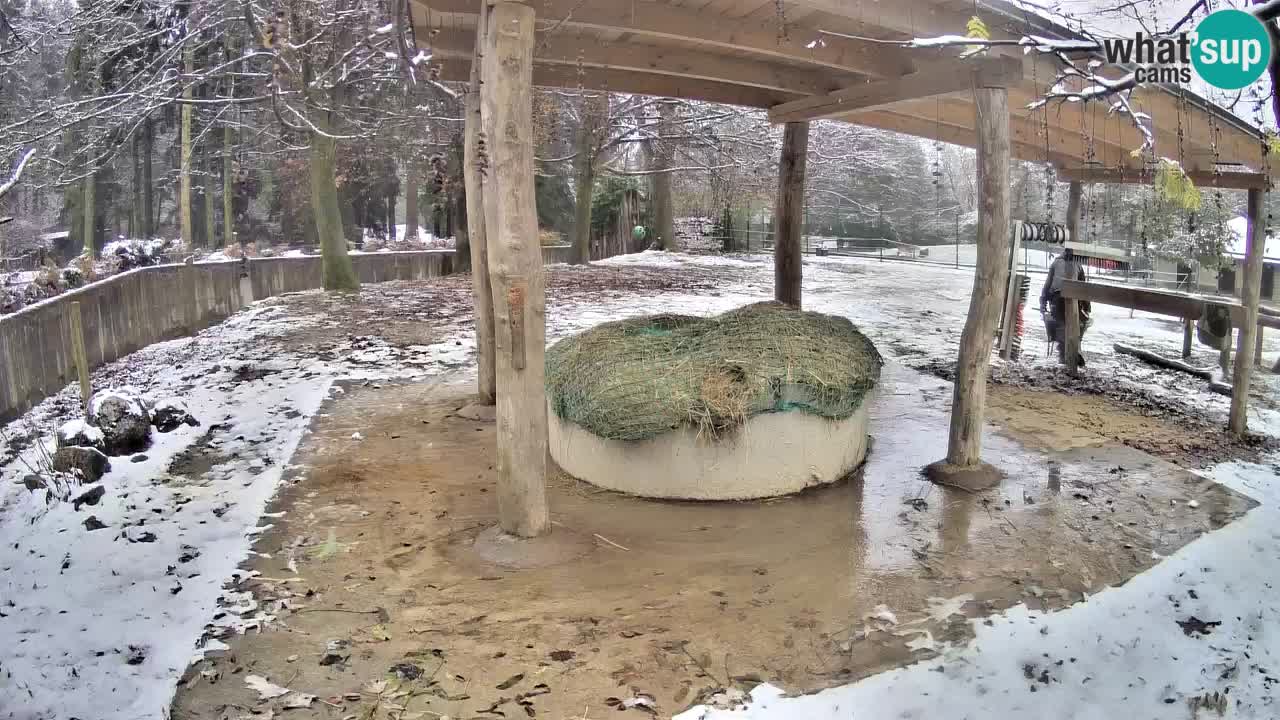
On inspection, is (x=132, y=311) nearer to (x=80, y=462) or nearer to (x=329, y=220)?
(x=329, y=220)

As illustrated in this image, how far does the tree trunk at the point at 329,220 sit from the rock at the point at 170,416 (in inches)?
353

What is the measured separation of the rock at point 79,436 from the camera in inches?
251

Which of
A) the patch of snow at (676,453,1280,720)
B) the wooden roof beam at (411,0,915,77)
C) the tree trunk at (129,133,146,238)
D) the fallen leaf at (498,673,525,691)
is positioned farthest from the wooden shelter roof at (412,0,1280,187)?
the tree trunk at (129,133,146,238)

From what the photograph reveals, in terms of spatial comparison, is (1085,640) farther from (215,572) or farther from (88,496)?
(88,496)

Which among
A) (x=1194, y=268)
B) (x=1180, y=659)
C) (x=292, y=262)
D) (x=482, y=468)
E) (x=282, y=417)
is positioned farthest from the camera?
(x=292, y=262)

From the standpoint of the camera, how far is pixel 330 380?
948 cm

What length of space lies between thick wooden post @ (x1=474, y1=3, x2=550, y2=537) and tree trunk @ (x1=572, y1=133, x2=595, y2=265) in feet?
47.9

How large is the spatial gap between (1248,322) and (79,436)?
9.46 m

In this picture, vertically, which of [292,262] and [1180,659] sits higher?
[292,262]

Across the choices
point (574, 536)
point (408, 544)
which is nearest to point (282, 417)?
point (408, 544)

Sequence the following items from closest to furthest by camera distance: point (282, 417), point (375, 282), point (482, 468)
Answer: point (482, 468) < point (282, 417) < point (375, 282)

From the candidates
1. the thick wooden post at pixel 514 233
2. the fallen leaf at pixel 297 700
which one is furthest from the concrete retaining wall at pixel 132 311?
the fallen leaf at pixel 297 700

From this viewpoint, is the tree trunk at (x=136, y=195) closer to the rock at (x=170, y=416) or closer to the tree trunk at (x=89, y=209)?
the tree trunk at (x=89, y=209)

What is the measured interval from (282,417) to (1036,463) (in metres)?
6.45
